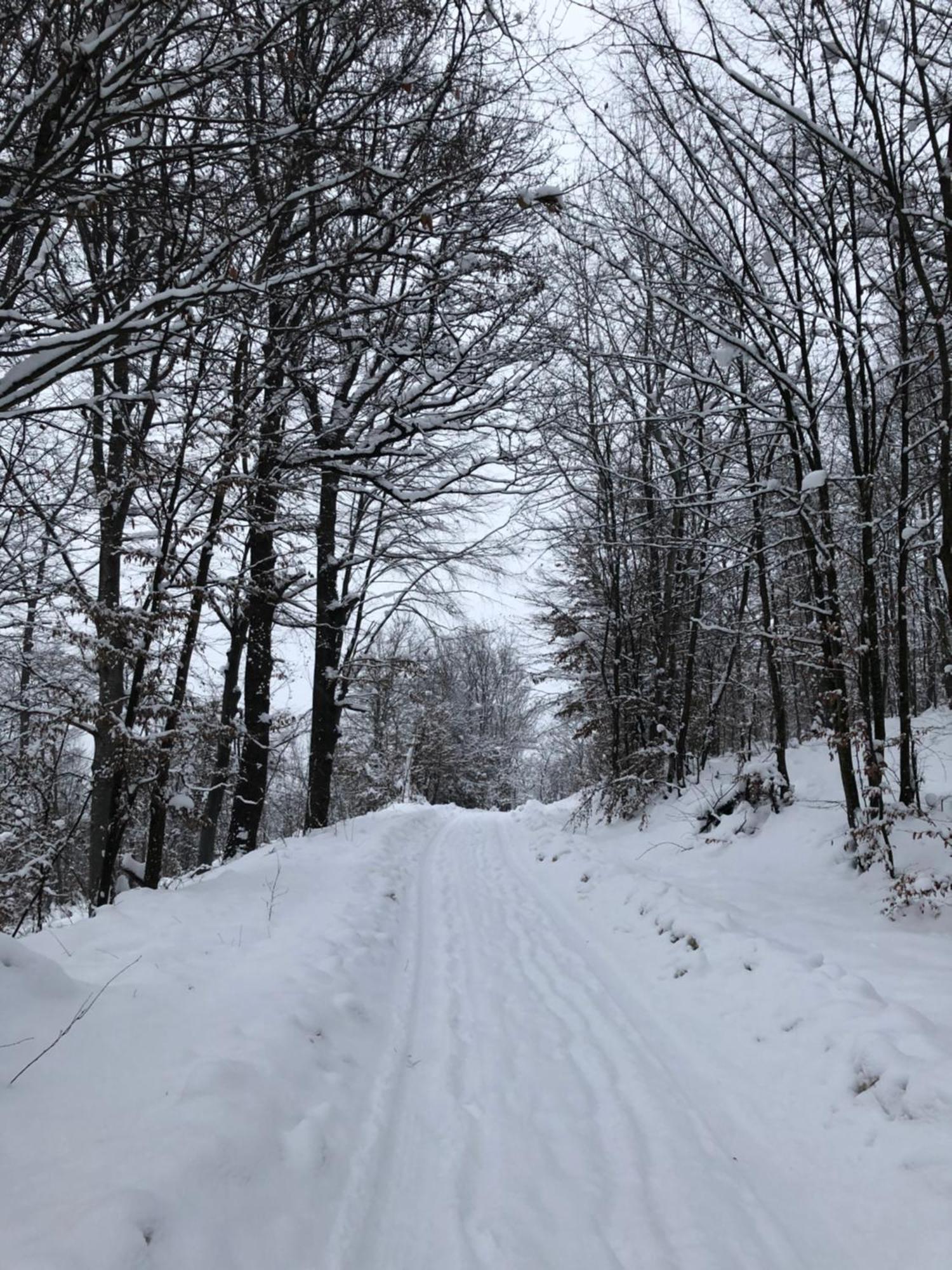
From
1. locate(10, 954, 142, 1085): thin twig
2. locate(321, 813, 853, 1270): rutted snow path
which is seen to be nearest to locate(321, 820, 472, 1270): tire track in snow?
locate(321, 813, 853, 1270): rutted snow path

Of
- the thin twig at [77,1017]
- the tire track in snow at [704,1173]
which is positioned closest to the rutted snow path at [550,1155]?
the tire track in snow at [704,1173]

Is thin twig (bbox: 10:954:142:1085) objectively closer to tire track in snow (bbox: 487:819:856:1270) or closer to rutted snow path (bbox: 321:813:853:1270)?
rutted snow path (bbox: 321:813:853:1270)

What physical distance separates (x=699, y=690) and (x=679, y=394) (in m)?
5.79

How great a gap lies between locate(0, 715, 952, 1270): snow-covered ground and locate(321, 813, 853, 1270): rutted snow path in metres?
0.01

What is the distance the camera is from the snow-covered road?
207 centimetres

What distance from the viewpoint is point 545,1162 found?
257 centimetres

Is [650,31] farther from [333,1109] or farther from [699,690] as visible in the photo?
[699,690]

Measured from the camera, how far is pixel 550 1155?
2617 millimetres

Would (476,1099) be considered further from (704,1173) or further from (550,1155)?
(704,1173)

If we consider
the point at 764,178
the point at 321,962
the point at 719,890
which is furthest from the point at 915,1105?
the point at 764,178

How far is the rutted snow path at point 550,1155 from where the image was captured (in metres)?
2.13

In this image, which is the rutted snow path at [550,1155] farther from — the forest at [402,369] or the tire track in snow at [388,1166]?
the forest at [402,369]

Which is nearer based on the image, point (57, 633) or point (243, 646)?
point (57, 633)

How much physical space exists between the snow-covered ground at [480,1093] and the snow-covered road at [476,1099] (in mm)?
12
